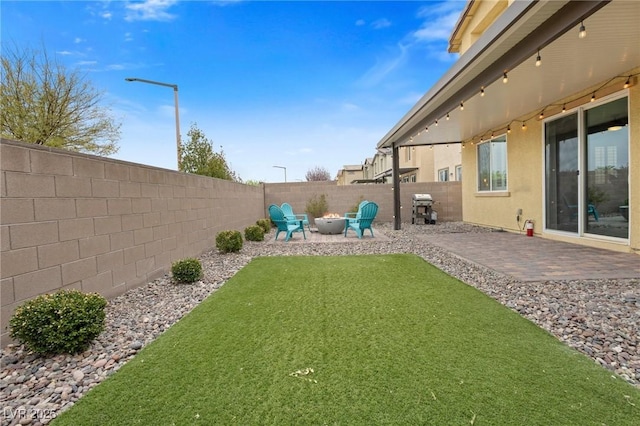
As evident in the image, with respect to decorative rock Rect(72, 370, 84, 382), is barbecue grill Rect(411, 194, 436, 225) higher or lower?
higher

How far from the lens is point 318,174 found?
47375 mm

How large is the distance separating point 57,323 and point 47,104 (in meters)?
11.1

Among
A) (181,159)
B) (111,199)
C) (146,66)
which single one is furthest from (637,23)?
(146,66)

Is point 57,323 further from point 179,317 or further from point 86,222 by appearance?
point 86,222

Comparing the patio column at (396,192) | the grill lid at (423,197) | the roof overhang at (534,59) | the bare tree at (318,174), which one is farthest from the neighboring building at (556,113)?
the bare tree at (318,174)

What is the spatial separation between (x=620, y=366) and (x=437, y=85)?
4.74 m

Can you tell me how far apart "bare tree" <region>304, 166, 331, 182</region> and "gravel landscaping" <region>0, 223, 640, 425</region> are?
42396 millimetres

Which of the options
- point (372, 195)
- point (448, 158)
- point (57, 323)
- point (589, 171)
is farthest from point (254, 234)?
point (448, 158)

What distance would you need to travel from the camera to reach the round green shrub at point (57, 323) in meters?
2.16

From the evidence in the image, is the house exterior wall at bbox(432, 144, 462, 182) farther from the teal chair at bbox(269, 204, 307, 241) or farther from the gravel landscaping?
the gravel landscaping

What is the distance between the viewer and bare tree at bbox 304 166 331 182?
4703 cm

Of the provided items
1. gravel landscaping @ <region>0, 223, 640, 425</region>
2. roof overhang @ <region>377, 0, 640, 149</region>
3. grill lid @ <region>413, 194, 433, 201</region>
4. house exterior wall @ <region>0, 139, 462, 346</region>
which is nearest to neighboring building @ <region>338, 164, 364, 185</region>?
grill lid @ <region>413, 194, 433, 201</region>

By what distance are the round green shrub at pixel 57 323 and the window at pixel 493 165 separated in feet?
31.6

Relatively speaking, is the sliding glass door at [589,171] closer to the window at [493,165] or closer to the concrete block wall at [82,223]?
the window at [493,165]
